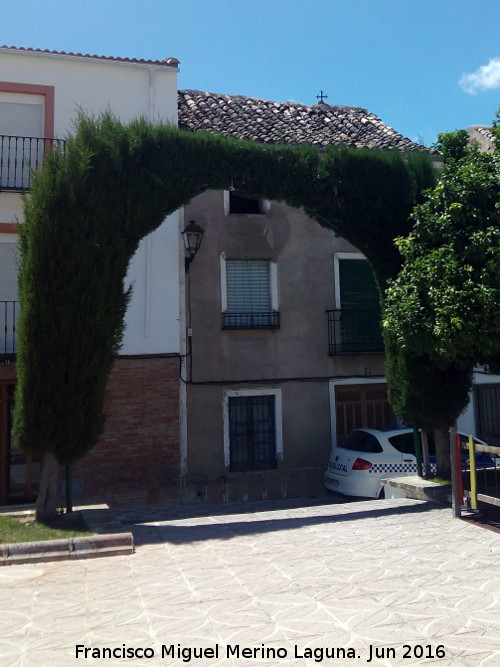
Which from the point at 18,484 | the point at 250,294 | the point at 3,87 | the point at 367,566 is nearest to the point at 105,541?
the point at 367,566

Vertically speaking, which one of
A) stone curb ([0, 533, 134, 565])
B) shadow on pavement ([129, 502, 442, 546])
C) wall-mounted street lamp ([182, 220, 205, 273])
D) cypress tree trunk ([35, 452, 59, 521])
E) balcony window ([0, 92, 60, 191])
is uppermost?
balcony window ([0, 92, 60, 191])

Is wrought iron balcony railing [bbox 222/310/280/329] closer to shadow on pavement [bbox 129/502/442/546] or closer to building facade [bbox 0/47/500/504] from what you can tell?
building facade [bbox 0/47/500/504]

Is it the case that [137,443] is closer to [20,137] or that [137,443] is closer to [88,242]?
[88,242]

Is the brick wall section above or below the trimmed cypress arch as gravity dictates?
below

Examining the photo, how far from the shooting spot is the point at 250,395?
45.8 ft

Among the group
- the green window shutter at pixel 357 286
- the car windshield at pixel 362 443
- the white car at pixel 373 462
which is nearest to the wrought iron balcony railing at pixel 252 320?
the green window shutter at pixel 357 286

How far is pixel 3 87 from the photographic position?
12.3 meters

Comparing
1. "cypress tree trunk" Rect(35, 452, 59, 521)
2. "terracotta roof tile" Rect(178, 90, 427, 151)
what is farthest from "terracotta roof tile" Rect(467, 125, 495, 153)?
"cypress tree trunk" Rect(35, 452, 59, 521)

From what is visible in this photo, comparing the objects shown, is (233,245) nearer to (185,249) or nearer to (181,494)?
(185,249)

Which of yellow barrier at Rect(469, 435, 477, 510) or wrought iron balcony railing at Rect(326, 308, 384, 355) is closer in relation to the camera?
yellow barrier at Rect(469, 435, 477, 510)

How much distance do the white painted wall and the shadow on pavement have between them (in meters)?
4.43

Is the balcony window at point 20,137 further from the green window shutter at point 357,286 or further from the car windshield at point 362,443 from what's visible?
the car windshield at point 362,443

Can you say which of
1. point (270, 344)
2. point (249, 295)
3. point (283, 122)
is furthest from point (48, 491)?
point (283, 122)

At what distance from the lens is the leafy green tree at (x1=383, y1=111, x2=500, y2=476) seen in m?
8.09
